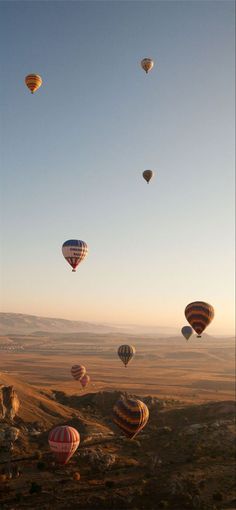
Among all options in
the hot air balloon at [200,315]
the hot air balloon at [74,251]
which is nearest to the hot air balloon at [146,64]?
the hot air balloon at [74,251]

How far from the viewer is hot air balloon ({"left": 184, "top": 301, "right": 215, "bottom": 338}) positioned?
169 ft

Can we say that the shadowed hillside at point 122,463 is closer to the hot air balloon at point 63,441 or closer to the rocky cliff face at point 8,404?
the rocky cliff face at point 8,404

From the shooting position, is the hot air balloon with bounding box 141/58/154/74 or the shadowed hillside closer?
the shadowed hillside

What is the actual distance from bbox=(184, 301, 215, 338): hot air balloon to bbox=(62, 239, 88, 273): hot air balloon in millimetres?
15143

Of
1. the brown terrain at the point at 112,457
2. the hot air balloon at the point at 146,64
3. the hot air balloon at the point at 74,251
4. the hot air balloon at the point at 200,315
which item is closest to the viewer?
the brown terrain at the point at 112,457

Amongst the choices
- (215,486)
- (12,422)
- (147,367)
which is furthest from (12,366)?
(215,486)

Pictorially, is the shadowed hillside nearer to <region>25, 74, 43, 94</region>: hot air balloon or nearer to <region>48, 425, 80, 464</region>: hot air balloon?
<region>48, 425, 80, 464</region>: hot air balloon

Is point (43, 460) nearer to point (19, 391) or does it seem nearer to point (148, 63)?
point (19, 391)

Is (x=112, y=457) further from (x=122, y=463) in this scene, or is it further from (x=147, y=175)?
(x=147, y=175)

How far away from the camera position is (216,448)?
47.9 metres

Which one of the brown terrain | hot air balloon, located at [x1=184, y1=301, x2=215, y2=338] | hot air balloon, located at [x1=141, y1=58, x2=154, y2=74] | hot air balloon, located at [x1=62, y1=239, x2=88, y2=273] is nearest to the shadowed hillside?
the brown terrain

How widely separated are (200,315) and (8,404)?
26445mm

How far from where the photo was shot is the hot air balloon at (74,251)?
5353cm

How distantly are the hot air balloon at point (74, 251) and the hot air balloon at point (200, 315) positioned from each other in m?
→ 15.1
